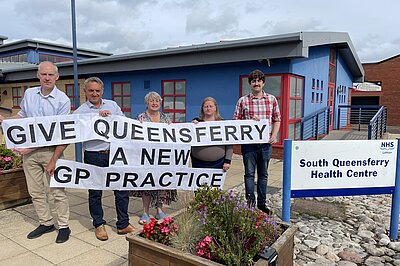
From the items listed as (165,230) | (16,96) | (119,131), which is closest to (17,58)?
(16,96)

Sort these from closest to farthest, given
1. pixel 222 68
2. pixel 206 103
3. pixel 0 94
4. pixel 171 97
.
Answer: pixel 206 103
pixel 222 68
pixel 171 97
pixel 0 94

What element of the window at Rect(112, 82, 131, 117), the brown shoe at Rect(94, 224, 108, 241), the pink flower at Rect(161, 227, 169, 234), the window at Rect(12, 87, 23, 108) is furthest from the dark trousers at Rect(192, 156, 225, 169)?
the window at Rect(12, 87, 23, 108)

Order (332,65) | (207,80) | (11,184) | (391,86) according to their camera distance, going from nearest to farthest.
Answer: (11,184) < (207,80) < (332,65) < (391,86)

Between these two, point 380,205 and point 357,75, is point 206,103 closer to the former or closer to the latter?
point 380,205

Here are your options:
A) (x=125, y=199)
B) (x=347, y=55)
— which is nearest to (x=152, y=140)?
(x=125, y=199)

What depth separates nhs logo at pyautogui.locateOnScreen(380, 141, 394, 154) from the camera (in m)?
3.70

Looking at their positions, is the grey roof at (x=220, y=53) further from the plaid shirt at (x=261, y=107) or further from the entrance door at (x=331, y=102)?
the plaid shirt at (x=261, y=107)

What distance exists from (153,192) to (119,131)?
92 centimetres

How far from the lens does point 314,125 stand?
10766 mm

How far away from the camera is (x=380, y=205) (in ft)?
16.6

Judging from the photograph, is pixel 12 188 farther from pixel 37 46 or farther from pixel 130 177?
pixel 37 46

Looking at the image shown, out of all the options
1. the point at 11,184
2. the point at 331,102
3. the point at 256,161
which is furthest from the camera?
the point at 331,102

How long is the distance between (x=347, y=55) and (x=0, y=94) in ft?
61.3

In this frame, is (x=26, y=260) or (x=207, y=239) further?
(x=26, y=260)
